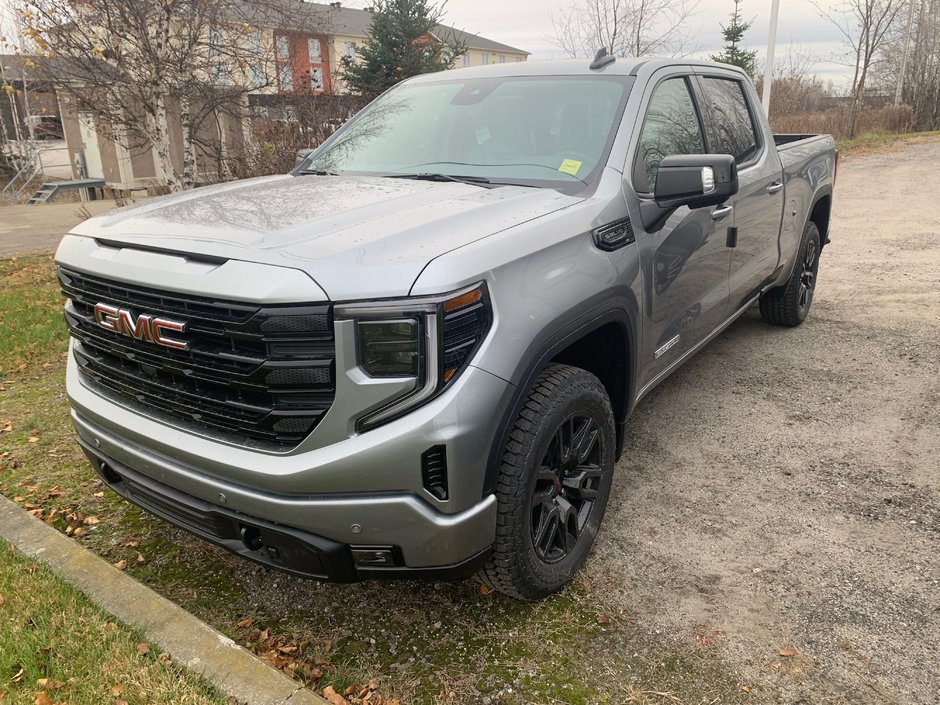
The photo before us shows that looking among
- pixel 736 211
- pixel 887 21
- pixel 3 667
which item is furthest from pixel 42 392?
pixel 887 21

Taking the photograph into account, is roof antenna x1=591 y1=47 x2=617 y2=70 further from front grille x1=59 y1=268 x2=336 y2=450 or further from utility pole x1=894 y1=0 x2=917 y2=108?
utility pole x1=894 y1=0 x2=917 y2=108

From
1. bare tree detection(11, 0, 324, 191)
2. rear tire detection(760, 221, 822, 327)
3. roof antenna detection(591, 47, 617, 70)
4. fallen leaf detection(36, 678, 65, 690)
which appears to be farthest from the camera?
bare tree detection(11, 0, 324, 191)

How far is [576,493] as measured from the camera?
281 centimetres

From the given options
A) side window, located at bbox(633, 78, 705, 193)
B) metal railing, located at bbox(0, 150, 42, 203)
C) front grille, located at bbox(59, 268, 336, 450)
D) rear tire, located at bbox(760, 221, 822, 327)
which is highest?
side window, located at bbox(633, 78, 705, 193)

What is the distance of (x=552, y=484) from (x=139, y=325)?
1484 millimetres

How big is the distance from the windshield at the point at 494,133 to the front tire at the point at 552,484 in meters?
0.91

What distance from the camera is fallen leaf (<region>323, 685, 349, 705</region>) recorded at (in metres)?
2.30

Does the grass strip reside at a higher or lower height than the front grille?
lower

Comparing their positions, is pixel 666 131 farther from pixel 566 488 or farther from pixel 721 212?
pixel 566 488

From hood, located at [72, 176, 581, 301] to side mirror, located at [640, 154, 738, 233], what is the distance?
0.41 meters

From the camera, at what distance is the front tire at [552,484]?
2.32m

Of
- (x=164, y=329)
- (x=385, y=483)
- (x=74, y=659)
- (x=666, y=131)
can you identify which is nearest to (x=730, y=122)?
(x=666, y=131)

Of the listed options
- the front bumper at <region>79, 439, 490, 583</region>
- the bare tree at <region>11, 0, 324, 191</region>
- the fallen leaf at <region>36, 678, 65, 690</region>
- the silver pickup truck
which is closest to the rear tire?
the silver pickup truck

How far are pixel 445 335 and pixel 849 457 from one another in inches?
108
